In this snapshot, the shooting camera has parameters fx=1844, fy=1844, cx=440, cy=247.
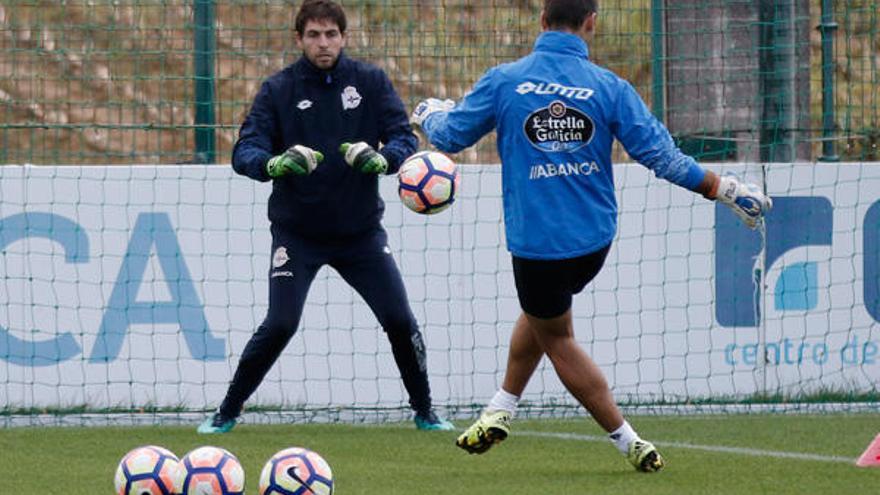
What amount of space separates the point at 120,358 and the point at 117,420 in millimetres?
360

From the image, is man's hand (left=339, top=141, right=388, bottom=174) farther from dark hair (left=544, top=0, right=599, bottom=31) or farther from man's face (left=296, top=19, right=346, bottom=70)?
dark hair (left=544, top=0, right=599, bottom=31)

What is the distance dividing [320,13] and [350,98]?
522 millimetres

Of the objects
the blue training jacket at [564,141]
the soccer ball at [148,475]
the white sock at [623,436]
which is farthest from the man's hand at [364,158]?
the soccer ball at [148,475]

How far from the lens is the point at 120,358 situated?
409 inches

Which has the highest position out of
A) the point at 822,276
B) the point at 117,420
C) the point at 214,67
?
the point at 214,67

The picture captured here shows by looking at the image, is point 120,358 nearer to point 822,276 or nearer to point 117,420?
point 117,420

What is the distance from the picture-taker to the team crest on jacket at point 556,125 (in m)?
7.21

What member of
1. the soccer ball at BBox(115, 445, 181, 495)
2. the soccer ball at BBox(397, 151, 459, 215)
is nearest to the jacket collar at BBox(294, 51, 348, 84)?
the soccer ball at BBox(397, 151, 459, 215)

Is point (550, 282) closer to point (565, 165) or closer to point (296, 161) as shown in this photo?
point (565, 165)

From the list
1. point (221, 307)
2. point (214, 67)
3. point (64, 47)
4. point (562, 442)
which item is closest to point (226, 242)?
point (221, 307)

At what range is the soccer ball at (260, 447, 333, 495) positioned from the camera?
19.8 feet

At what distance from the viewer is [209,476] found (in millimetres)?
6086

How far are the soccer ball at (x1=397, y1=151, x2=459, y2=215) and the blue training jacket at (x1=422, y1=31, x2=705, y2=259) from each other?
61 centimetres

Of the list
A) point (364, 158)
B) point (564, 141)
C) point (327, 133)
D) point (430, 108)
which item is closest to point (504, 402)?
point (564, 141)
